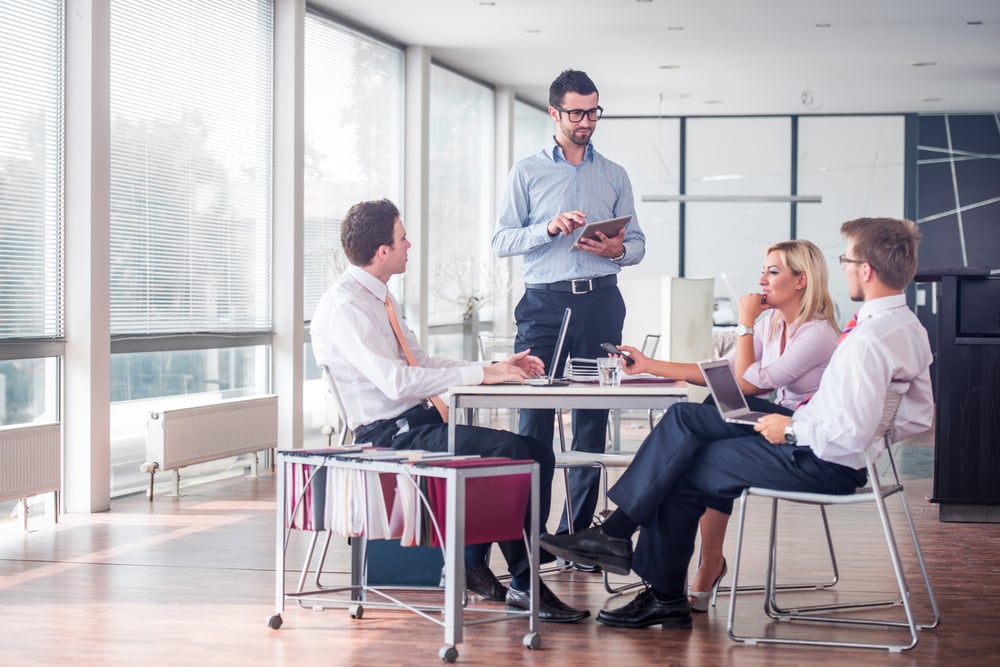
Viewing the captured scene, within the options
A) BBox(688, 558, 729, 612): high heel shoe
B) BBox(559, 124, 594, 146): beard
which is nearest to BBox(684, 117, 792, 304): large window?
BBox(559, 124, 594, 146): beard

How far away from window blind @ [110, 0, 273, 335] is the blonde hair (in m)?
3.61

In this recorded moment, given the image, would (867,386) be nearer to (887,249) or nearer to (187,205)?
(887,249)

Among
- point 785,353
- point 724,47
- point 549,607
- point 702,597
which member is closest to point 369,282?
point 549,607

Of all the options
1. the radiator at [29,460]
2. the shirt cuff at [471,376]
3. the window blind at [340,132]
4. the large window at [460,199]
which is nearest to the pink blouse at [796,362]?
the shirt cuff at [471,376]

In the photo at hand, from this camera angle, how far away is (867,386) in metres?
3.03

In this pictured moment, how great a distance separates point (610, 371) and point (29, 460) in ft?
10.1

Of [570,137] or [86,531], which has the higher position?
[570,137]

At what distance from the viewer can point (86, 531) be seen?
505 centimetres

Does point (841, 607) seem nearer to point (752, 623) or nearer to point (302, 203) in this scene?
point (752, 623)

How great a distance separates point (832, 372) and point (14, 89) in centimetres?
391

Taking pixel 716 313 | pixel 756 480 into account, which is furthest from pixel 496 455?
pixel 716 313

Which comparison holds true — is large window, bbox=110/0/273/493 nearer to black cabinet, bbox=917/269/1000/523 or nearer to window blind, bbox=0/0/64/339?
window blind, bbox=0/0/64/339

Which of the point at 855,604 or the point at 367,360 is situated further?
the point at 855,604

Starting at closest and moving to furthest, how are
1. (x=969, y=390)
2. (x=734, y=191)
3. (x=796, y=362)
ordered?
(x=796, y=362)
(x=969, y=390)
(x=734, y=191)
